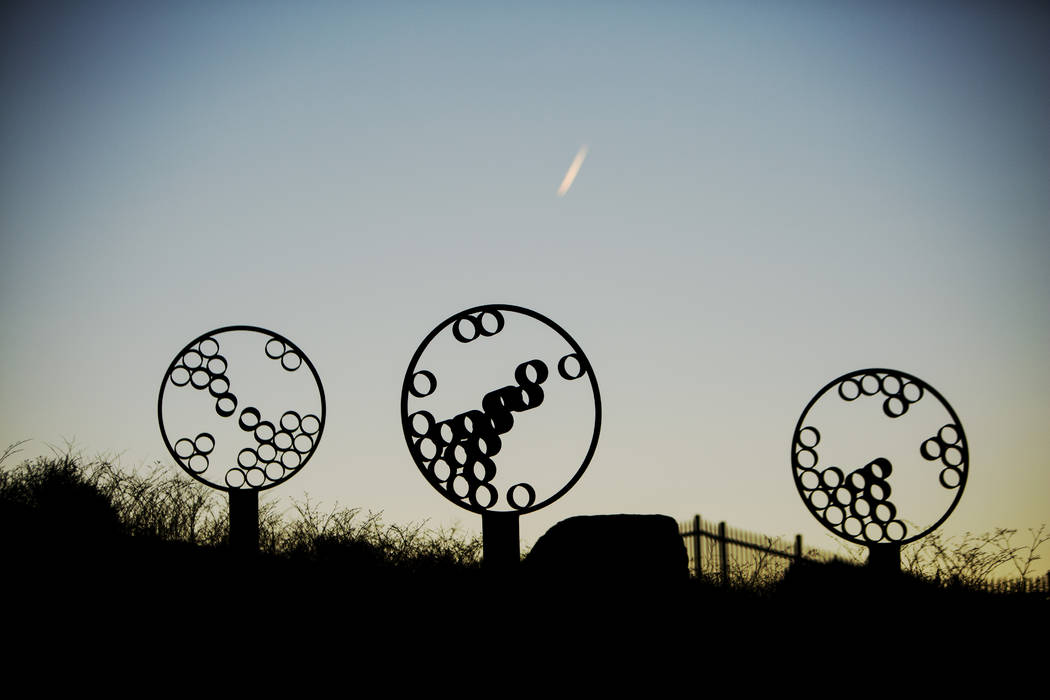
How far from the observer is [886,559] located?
321 inches

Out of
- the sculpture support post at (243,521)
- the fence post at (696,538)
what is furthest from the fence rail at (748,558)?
the sculpture support post at (243,521)

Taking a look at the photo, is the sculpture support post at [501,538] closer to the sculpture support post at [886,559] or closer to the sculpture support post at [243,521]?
the sculpture support post at [243,521]

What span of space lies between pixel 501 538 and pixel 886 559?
157 inches

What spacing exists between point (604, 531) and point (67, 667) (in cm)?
400

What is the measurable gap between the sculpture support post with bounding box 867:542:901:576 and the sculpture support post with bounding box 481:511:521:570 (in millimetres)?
3789

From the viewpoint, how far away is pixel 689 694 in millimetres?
5859

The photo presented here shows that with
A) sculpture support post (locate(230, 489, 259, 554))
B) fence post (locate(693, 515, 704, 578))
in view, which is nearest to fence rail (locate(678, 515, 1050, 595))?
fence post (locate(693, 515, 704, 578))

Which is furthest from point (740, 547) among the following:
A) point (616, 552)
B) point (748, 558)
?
point (616, 552)

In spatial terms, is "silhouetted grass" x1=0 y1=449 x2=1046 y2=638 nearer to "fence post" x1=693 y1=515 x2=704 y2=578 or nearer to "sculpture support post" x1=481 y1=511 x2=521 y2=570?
"sculpture support post" x1=481 y1=511 x2=521 y2=570

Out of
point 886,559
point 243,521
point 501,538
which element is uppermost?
point 243,521

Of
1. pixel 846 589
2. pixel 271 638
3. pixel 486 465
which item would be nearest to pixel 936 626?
pixel 846 589

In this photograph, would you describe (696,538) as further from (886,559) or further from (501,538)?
(501,538)

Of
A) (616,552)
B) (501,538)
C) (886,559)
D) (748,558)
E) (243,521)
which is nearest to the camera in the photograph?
(501,538)

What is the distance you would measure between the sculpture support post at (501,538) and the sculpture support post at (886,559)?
3.79 meters
